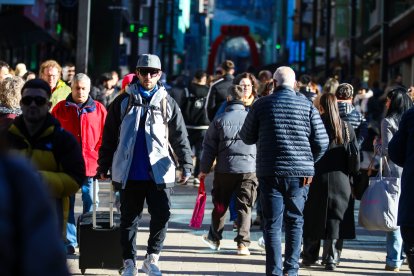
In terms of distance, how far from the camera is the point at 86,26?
19312mm

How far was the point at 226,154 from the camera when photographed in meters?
10.8

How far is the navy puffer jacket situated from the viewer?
840cm

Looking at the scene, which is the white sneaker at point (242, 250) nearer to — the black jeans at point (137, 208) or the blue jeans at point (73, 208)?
the blue jeans at point (73, 208)

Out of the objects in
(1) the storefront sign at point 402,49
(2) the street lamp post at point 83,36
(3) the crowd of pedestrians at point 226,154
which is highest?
(1) the storefront sign at point 402,49

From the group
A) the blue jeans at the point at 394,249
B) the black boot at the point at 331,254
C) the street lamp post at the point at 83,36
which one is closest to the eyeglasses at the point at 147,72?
the black boot at the point at 331,254

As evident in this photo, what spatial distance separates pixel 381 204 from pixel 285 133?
5.14 ft

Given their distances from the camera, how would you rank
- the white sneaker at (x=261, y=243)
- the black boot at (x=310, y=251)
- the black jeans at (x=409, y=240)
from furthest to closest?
the white sneaker at (x=261, y=243)
the black boot at (x=310, y=251)
the black jeans at (x=409, y=240)

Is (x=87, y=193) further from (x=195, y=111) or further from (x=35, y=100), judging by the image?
(x=195, y=111)

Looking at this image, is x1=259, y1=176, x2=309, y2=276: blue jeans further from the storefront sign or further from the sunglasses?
the storefront sign

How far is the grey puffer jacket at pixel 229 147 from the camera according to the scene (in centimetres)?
1074

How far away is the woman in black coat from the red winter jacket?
1.97 meters

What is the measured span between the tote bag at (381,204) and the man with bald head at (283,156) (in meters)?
1.20

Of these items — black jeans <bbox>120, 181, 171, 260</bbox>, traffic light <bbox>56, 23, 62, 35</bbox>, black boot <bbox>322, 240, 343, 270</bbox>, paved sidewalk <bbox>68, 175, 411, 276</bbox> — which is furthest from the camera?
traffic light <bbox>56, 23, 62, 35</bbox>

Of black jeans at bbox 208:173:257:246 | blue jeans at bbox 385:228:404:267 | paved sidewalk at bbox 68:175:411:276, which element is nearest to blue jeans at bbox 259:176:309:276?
paved sidewalk at bbox 68:175:411:276
